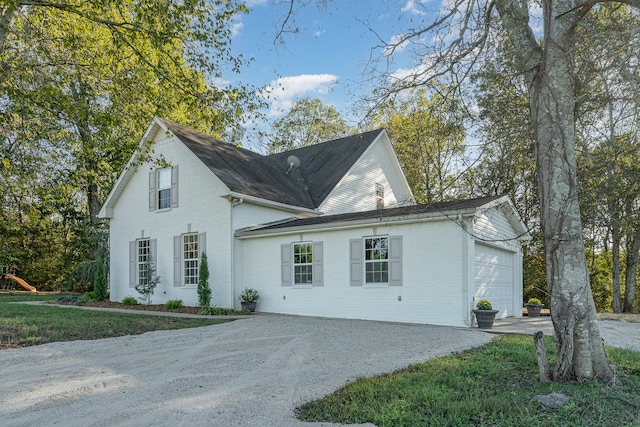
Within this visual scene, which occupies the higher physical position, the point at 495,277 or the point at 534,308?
the point at 495,277

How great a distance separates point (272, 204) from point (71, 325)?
699cm

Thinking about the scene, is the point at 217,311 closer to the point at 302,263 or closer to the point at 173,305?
the point at 173,305

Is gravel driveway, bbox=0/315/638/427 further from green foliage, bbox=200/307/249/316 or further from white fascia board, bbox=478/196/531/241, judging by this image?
green foliage, bbox=200/307/249/316

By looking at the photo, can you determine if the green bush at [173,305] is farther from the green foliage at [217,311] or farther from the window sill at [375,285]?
the window sill at [375,285]

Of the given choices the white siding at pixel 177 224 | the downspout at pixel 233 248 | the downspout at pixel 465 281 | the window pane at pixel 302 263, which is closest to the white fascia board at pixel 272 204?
the downspout at pixel 233 248

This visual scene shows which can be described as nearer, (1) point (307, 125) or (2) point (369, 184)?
(2) point (369, 184)

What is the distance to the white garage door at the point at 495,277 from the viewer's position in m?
11.4

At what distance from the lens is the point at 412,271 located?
1097cm

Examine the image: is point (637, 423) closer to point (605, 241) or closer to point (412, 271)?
point (412, 271)

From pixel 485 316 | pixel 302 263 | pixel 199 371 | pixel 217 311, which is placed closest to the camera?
pixel 199 371

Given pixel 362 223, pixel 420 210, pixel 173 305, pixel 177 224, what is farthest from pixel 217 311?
pixel 420 210

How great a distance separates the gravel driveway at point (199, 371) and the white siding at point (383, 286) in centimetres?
125

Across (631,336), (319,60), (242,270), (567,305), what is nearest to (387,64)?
(319,60)

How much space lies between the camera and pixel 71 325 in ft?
31.9
